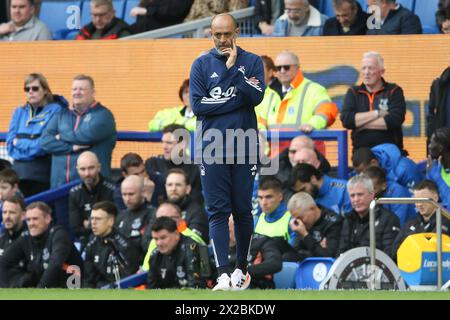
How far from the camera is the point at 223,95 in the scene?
1041 centimetres

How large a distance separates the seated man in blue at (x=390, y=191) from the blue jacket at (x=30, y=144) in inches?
162

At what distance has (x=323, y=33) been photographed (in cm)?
1639

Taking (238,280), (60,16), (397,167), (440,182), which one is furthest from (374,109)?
(60,16)

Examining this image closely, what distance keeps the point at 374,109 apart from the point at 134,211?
2.79 m

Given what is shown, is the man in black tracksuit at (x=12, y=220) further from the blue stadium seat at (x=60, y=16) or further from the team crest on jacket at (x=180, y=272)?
the blue stadium seat at (x=60, y=16)

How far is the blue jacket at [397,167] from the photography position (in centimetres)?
1418

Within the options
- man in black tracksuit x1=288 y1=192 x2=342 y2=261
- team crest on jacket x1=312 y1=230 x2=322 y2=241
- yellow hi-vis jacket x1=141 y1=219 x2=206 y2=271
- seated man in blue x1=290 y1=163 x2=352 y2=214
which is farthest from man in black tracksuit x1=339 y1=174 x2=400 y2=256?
yellow hi-vis jacket x1=141 y1=219 x2=206 y2=271

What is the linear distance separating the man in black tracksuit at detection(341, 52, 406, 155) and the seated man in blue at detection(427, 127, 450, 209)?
759 mm

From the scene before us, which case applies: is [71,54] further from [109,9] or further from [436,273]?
[436,273]

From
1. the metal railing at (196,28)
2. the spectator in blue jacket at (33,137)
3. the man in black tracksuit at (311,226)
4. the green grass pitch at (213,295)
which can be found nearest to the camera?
the green grass pitch at (213,295)

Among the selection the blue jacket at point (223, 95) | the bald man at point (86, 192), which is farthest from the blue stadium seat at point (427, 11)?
the blue jacket at point (223, 95)

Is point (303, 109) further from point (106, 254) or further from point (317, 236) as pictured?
point (106, 254)
